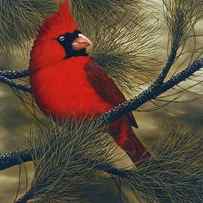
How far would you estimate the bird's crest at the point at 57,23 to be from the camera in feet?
3.17

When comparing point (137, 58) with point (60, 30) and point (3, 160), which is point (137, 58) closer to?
point (60, 30)

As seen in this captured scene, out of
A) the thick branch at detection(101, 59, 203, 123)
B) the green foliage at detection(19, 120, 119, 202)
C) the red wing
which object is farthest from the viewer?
the red wing

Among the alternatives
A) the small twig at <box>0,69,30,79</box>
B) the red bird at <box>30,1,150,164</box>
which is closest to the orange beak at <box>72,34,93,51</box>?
the red bird at <box>30,1,150,164</box>

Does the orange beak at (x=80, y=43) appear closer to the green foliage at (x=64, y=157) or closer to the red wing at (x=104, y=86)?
the red wing at (x=104, y=86)

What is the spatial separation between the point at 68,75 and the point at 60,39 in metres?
0.06

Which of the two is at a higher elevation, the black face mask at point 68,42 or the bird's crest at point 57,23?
the bird's crest at point 57,23

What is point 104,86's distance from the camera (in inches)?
38.5

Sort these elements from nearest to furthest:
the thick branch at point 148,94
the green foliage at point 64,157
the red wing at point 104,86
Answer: the green foliage at point 64,157, the thick branch at point 148,94, the red wing at point 104,86

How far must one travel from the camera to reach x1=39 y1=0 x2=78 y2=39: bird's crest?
97 centimetres

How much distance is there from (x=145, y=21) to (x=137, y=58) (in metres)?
0.07

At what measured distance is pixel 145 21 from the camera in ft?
3.24

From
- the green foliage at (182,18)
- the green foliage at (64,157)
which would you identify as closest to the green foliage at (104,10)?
the green foliage at (182,18)

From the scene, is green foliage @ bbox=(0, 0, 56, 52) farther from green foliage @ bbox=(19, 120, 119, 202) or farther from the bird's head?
green foliage @ bbox=(19, 120, 119, 202)

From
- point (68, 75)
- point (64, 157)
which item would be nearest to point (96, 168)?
point (64, 157)
